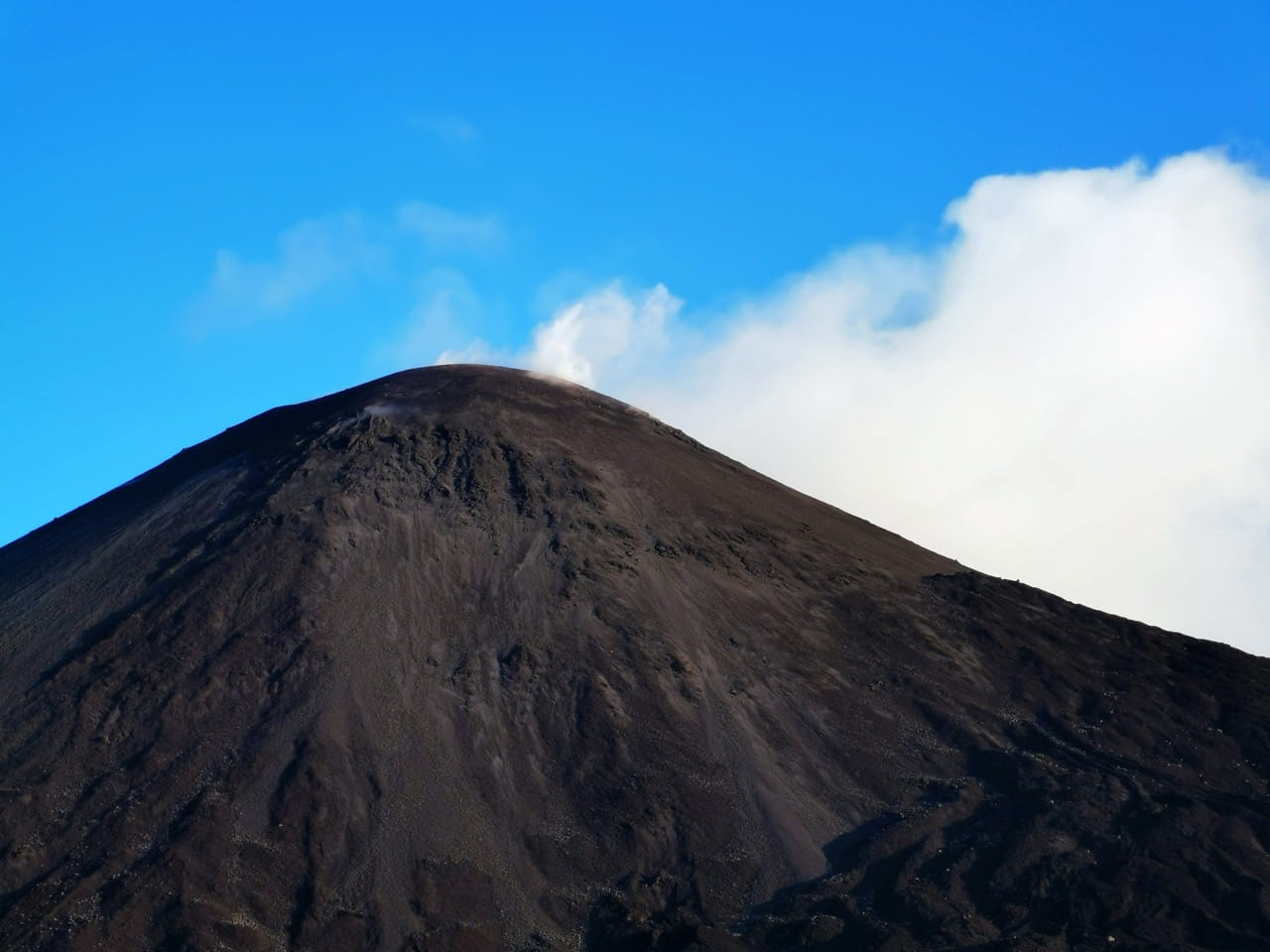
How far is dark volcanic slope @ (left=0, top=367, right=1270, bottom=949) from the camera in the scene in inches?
1961

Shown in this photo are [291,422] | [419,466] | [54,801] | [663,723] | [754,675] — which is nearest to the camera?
[54,801]

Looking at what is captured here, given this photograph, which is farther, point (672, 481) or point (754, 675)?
point (672, 481)

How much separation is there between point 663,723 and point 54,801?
70.5 ft

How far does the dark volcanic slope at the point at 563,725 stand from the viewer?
49.8 meters

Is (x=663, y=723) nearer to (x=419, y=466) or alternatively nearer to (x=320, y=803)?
(x=320, y=803)

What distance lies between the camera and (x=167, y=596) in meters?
63.0

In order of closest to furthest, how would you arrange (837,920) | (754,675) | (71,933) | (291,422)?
(71,933), (837,920), (754,675), (291,422)

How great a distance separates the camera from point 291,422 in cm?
7819

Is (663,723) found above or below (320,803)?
above

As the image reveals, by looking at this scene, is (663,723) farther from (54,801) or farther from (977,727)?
(54,801)

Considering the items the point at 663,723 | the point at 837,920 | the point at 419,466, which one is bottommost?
the point at 837,920

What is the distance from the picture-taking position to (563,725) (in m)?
58.2

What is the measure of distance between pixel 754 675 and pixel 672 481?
13899mm

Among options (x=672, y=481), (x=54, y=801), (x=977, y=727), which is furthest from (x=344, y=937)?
(x=672, y=481)
